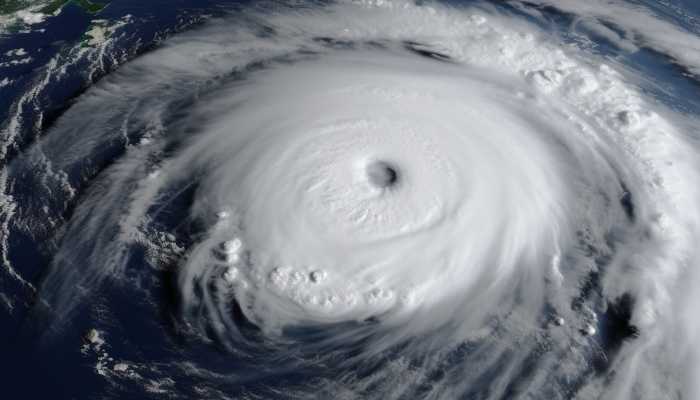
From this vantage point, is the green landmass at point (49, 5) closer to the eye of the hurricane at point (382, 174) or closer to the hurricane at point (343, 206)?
the hurricane at point (343, 206)

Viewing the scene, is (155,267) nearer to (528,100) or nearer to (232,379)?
(232,379)

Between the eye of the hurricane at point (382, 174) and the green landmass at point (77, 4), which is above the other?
the green landmass at point (77, 4)

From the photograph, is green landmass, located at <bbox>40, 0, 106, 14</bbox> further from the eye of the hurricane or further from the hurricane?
the eye of the hurricane

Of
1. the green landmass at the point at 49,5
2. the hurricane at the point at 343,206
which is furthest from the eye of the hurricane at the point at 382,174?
the green landmass at the point at 49,5

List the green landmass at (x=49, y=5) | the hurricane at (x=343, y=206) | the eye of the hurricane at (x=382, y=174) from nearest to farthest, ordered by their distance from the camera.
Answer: the hurricane at (x=343, y=206)
the eye of the hurricane at (x=382, y=174)
the green landmass at (x=49, y=5)

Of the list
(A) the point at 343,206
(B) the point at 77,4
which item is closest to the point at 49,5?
(B) the point at 77,4

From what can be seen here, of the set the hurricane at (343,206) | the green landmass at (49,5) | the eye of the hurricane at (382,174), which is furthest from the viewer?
the green landmass at (49,5)

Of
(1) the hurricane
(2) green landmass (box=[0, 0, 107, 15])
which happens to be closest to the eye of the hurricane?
(1) the hurricane

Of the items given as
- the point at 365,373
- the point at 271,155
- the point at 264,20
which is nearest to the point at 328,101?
the point at 271,155
